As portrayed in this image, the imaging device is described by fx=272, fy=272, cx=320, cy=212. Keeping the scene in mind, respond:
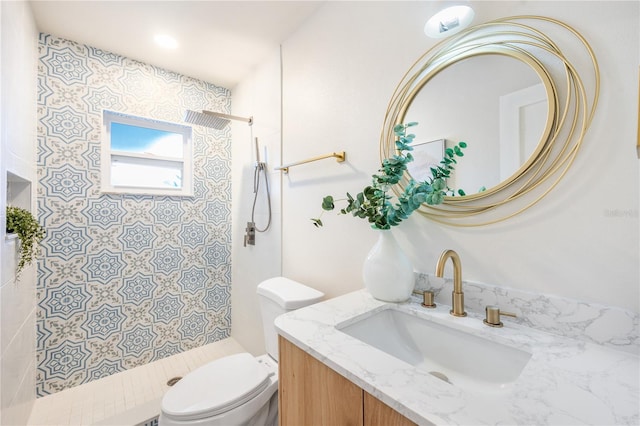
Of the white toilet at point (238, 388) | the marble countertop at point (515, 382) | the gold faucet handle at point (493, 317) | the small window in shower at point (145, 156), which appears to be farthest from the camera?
the small window in shower at point (145, 156)

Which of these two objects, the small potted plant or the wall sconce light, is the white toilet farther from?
the wall sconce light

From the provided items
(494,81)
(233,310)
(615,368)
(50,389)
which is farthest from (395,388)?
(50,389)

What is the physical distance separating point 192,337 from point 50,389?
34.9 inches

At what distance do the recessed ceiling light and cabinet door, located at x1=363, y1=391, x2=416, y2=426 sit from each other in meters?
2.33

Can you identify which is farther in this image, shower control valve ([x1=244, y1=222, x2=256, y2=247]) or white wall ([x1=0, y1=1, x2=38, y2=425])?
shower control valve ([x1=244, y1=222, x2=256, y2=247])

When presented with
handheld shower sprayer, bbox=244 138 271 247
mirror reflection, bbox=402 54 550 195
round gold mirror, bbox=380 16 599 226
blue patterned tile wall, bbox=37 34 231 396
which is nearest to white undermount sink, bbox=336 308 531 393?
round gold mirror, bbox=380 16 599 226

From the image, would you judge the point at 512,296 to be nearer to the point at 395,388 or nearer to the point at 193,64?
the point at 395,388

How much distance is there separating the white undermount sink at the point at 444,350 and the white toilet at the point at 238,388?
1.59 ft

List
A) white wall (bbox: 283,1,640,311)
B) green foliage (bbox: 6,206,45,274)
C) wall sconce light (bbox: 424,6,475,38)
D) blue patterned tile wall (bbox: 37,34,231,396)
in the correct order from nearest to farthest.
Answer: white wall (bbox: 283,1,640,311) → wall sconce light (bbox: 424,6,475,38) → green foliage (bbox: 6,206,45,274) → blue patterned tile wall (bbox: 37,34,231,396)

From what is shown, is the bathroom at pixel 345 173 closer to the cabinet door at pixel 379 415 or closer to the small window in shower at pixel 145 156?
the small window in shower at pixel 145 156

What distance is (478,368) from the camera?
0.79 metres

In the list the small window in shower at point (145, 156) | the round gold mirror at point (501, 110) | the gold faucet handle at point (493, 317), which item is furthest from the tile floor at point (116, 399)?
the round gold mirror at point (501, 110)

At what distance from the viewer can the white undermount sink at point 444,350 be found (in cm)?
75

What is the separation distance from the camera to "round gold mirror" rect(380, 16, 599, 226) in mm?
771
